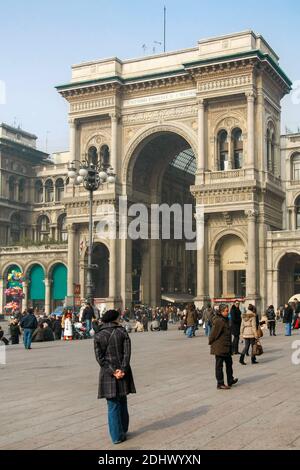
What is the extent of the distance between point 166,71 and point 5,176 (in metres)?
31.4

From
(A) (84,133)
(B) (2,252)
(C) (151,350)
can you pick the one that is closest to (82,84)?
(A) (84,133)

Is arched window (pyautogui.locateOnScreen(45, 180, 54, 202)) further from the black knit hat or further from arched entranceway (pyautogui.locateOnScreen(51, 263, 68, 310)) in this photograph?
the black knit hat

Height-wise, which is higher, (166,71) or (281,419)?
(166,71)

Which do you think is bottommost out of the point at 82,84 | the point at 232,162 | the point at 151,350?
the point at 151,350

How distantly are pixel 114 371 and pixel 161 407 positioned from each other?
9.70 ft

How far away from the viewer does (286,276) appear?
2117 inches

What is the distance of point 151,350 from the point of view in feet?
78.5

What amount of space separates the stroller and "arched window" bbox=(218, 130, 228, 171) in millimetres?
24788

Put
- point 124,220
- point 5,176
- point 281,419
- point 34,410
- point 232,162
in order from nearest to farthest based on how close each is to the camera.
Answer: point 281,419 → point 34,410 → point 232,162 → point 124,220 → point 5,176

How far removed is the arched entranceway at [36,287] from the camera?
69312 mm

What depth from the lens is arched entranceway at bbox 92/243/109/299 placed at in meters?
60.5

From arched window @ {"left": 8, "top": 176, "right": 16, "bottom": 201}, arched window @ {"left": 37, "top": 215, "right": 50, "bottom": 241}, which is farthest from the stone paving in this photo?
arched window @ {"left": 37, "top": 215, "right": 50, "bottom": 241}

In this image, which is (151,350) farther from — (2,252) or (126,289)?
(2,252)

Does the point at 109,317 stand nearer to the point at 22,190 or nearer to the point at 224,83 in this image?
the point at 224,83
